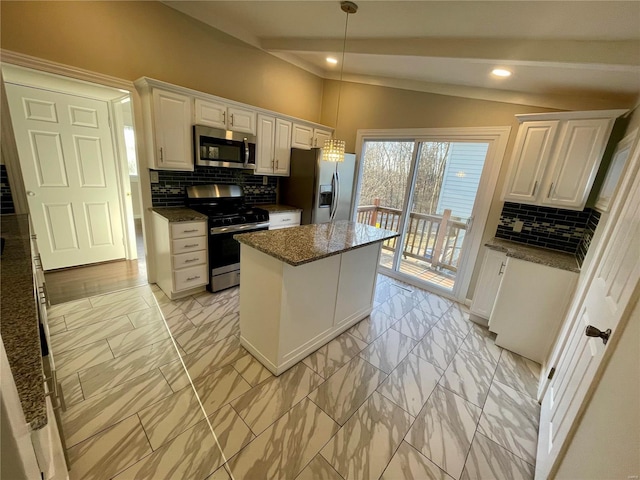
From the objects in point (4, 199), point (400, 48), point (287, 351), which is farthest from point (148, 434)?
point (400, 48)

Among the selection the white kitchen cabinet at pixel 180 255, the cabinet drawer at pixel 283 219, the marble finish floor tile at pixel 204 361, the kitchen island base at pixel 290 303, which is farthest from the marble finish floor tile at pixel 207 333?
the cabinet drawer at pixel 283 219

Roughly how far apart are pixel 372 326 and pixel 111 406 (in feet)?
7.03

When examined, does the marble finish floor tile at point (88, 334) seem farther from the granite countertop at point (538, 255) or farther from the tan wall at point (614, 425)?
the granite countertop at point (538, 255)

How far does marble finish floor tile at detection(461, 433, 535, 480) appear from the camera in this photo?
1.46 m

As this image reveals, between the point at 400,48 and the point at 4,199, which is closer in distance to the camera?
the point at 4,199

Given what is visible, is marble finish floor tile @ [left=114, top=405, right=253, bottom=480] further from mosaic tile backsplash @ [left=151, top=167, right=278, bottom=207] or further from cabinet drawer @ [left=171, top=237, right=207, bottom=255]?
mosaic tile backsplash @ [left=151, top=167, right=278, bottom=207]

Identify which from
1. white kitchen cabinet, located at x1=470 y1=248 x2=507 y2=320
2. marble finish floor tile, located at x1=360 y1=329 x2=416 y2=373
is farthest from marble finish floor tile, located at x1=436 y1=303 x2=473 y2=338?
marble finish floor tile, located at x1=360 y1=329 x2=416 y2=373

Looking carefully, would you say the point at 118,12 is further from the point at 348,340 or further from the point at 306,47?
the point at 348,340

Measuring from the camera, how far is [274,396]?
5.99 ft

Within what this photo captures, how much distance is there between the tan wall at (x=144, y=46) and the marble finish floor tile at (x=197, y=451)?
3075mm

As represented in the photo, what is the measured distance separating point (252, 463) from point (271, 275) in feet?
3.44

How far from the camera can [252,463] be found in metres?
1.42

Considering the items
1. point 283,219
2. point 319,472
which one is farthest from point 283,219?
point 319,472

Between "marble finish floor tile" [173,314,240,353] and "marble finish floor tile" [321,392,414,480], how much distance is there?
128 centimetres
